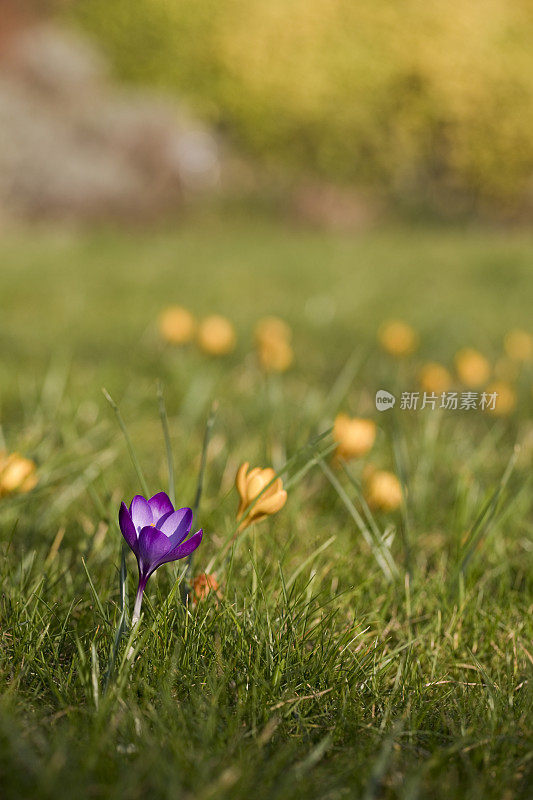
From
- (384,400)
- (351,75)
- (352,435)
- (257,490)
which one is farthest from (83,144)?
(257,490)

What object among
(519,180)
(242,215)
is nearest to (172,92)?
(242,215)

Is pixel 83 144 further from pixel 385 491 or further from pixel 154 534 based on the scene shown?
pixel 154 534

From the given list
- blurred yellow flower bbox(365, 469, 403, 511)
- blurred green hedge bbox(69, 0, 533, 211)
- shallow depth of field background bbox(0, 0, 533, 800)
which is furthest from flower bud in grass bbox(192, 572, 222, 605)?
blurred green hedge bbox(69, 0, 533, 211)

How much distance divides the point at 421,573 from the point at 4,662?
68 centimetres

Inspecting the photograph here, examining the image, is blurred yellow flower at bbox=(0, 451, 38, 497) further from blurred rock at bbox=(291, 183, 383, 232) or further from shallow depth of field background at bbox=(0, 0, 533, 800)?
blurred rock at bbox=(291, 183, 383, 232)

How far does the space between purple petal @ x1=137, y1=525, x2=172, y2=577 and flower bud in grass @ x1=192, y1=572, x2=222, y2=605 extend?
13 centimetres

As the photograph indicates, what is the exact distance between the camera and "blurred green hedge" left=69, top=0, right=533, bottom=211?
38.6 ft

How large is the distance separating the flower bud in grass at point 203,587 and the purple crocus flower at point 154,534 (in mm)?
109

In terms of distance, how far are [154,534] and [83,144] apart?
36.2ft

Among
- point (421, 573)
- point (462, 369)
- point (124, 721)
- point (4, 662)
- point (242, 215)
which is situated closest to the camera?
point (124, 721)

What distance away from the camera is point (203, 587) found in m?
0.93

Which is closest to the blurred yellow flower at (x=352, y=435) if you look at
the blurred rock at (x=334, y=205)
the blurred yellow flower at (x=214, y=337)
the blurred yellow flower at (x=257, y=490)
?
the blurred yellow flower at (x=257, y=490)

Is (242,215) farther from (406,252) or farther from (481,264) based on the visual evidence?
(481,264)

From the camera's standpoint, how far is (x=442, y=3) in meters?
11.9
